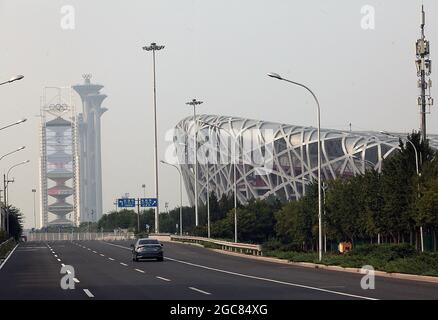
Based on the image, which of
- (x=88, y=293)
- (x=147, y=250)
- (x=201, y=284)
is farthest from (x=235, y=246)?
(x=88, y=293)

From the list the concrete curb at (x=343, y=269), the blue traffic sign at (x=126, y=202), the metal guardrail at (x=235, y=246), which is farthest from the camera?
the blue traffic sign at (x=126, y=202)

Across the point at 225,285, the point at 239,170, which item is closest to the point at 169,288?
the point at 225,285

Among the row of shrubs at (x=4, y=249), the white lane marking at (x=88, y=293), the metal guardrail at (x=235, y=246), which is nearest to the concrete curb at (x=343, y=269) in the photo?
the metal guardrail at (x=235, y=246)

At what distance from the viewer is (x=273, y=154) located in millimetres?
144250

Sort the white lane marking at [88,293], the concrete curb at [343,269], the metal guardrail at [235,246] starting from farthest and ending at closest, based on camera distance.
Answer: the metal guardrail at [235,246] < the concrete curb at [343,269] < the white lane marking at [88,293]

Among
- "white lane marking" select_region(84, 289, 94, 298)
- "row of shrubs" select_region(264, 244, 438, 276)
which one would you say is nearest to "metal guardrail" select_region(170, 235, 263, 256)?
"row of shrubs" select_region(264, 244, 438, 276)

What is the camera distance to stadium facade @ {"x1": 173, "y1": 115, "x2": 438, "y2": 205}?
130000 millimetres

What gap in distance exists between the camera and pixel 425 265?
34094mm

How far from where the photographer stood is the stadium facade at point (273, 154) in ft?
427

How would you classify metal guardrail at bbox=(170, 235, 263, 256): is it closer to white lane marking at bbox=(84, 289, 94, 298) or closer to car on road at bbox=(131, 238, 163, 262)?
car on road at bbox=(131, 238, 163, 262)

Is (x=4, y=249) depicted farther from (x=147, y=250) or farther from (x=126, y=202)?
(x=126, y=202)

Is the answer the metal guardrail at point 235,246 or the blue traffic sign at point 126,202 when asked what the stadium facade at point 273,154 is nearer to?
the blue traffic sign at point 126,202
